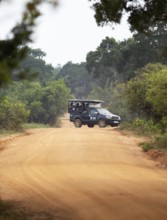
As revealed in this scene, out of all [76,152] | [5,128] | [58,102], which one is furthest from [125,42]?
[76,152]

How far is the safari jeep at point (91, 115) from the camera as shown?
36.0m

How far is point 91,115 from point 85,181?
24995 mm

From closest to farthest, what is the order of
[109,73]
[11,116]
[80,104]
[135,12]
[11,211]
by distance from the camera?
[11,211] < [135,12] < [11,116] < [80,104] < [109,73]

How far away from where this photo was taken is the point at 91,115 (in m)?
36.2

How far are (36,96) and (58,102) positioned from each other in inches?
138

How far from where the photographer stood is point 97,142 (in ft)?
68.6

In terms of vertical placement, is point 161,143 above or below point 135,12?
below

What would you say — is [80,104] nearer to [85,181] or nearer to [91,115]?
[91,115]

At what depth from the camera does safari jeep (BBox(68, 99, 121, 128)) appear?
118 feet

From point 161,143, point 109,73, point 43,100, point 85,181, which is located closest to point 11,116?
point 161,143

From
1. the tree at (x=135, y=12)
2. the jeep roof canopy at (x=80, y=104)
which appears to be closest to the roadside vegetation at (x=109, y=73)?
the tree at (x=135, y=12)

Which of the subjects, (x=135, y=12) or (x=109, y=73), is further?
(x=109, y=73)

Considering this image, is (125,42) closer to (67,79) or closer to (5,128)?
(5,128)

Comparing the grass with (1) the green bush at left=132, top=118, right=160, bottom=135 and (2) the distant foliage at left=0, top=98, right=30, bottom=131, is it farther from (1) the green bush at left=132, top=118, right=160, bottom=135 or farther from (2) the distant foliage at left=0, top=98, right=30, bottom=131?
(2) the distant foliage at left=0, top=98, right=30, bottom=131
